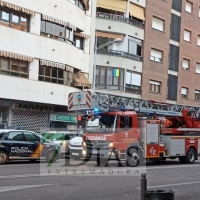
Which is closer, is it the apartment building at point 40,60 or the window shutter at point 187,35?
the apartment building at point 40,60

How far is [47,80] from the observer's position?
32812 millimetres

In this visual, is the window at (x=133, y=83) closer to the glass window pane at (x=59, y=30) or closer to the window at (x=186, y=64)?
the glass window pane at (x=59, y=30)

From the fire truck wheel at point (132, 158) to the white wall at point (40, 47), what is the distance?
13774 millimetres

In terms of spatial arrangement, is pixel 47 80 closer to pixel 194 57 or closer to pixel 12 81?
pixel 12 81

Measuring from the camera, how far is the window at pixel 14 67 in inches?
1175

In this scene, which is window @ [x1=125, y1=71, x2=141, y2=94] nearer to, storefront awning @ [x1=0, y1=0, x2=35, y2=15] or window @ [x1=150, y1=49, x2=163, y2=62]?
window @ [x1=150, y1=49, x2=163, y2=62]

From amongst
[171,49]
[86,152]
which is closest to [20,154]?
[86,152]

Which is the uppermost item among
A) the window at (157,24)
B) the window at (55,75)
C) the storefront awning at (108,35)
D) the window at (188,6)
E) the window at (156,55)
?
the window at (188,6)

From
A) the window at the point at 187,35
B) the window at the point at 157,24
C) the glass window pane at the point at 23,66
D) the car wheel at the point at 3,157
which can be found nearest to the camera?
the car wheel at the point at 3,157

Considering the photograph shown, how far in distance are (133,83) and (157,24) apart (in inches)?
262

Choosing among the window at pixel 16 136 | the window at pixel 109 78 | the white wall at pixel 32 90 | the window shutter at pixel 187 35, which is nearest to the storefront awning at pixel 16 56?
the white wall at pixel 32 90

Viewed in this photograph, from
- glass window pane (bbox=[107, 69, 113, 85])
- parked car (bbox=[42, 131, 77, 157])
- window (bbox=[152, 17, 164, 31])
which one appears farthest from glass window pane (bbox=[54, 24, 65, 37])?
window (bbox=[152, 17, 164, 31])

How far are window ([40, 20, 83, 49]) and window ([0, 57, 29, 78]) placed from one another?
9.48 ft

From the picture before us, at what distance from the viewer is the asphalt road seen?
11.2m
